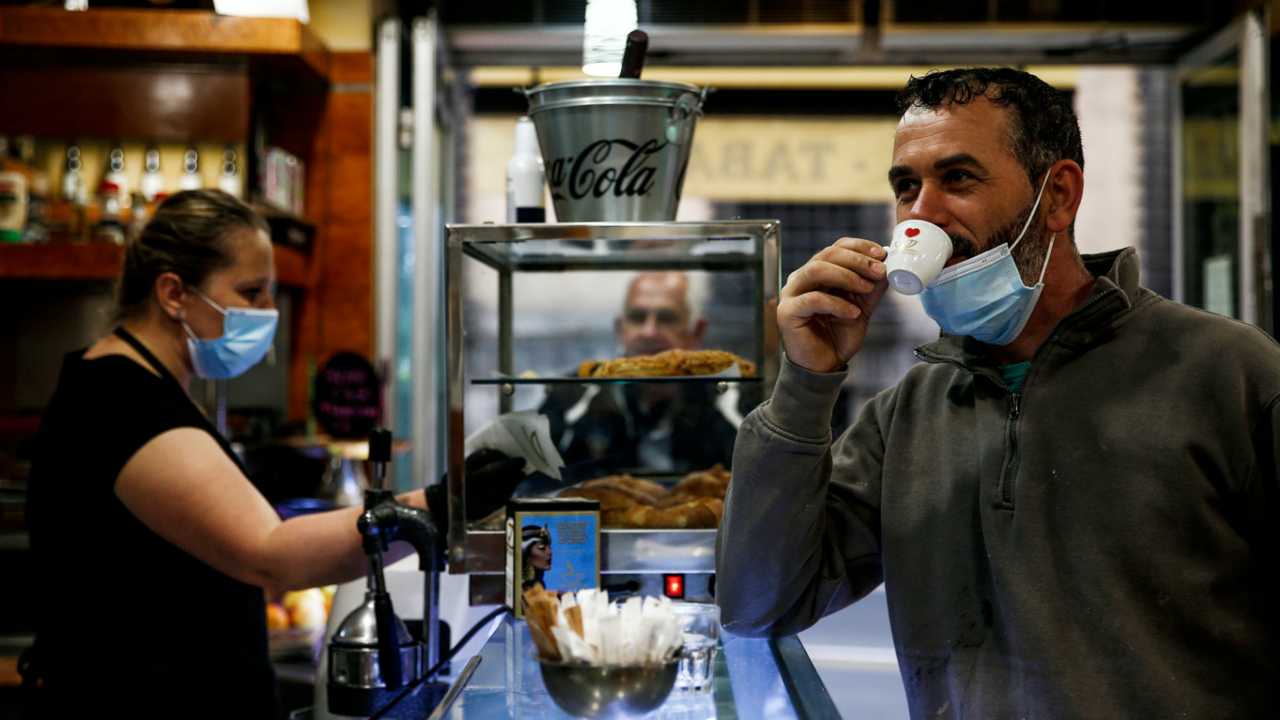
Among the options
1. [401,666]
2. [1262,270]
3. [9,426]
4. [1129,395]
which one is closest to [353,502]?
[9,426]

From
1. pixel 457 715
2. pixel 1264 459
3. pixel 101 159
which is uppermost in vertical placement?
pixel 101 159

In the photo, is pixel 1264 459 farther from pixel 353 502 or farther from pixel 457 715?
pixel 353 502

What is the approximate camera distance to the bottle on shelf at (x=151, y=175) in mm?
4410

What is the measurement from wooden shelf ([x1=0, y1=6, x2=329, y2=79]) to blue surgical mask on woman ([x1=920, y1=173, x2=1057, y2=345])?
334 centimetres

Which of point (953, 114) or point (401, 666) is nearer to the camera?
point (953, 114)

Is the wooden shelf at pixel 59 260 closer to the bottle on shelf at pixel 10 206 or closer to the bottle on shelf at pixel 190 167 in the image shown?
the bottle on shelf at pixel 10 206

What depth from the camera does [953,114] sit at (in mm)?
1565

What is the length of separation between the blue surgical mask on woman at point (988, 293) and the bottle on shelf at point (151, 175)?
3541 mm

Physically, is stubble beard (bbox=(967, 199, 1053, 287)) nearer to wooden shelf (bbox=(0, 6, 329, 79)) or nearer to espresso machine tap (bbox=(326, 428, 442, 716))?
espresso machine tap (bbox=(326, 428, 442, 716))

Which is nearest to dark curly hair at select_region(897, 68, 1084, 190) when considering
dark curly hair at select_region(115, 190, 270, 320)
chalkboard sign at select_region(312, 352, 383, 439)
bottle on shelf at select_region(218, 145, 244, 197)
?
dark curly hair at select_region(115, 190, 270, 320)

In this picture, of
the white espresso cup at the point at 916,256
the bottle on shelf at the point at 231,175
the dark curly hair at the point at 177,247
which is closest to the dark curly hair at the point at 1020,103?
the white espresso cup at the point at 916,256

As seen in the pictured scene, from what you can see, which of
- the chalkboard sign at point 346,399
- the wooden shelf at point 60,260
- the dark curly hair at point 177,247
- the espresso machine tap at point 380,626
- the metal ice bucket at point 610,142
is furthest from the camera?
the wooden shelf at point 60,260

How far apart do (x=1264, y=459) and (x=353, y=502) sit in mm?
2925

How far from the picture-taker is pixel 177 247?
2.37 meters
